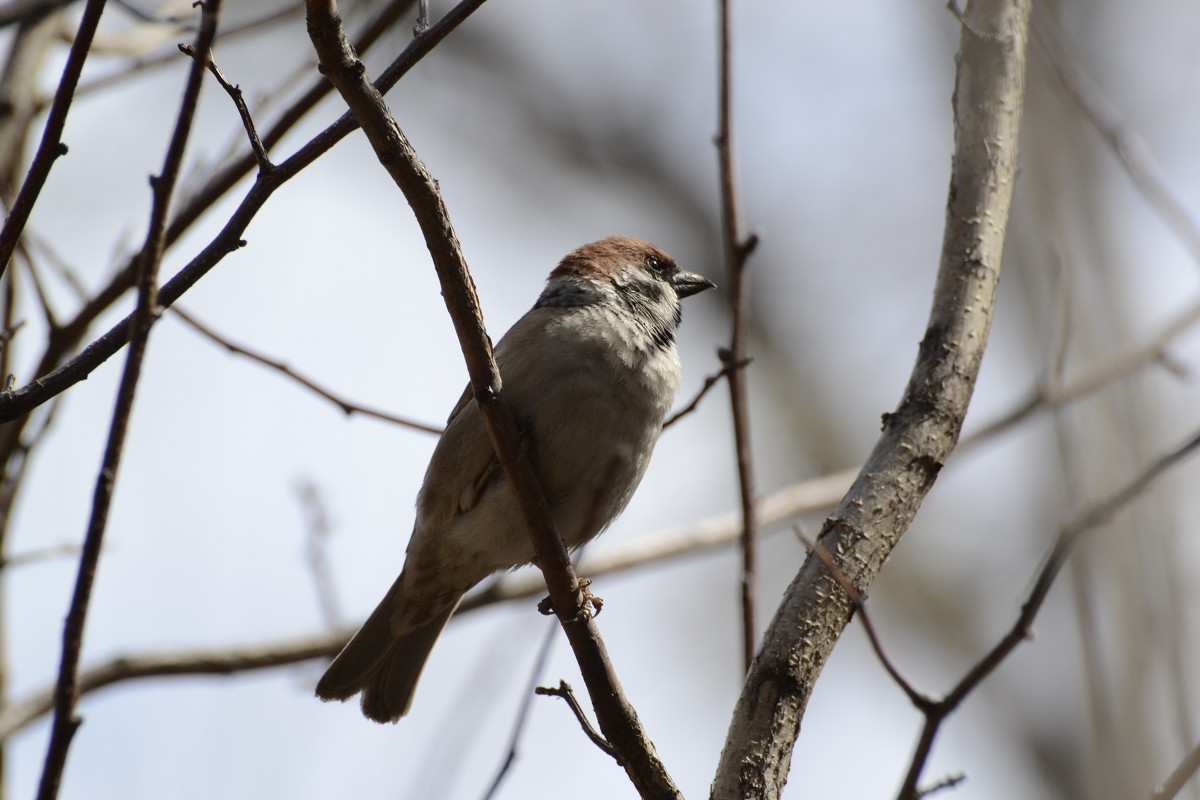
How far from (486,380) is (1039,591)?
1.25 meters

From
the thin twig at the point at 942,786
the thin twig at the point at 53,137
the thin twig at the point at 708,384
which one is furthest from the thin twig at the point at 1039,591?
the thin twig at the point at 53,137

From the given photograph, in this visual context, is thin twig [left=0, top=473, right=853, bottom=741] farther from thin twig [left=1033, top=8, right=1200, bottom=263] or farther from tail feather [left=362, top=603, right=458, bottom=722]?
thin twig [left=1033, top=8, right=1200, bottom=263]

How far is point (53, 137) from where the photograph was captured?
6.09ft

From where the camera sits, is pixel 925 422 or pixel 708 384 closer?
pixel 925 422

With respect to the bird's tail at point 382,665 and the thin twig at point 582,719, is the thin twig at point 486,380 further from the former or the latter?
the bird's tail at point 382,665

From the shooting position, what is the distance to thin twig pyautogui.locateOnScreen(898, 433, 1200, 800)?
2020 mm

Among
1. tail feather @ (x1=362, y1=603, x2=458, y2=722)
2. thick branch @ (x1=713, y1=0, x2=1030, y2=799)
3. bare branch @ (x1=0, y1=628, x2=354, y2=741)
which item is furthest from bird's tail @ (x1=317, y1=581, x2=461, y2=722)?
thick branch @ (x1=713, y1=0, x2=1030, y2=799)

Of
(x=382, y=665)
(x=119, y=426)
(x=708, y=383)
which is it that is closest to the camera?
(x=119, y=426)

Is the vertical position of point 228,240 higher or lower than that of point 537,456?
lower

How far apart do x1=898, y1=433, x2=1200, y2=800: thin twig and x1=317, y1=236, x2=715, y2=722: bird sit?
4.11 feet

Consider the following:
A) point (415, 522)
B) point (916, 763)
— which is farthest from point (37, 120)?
point (916, 763)

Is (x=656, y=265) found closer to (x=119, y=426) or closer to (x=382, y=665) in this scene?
(x=382, y=665)

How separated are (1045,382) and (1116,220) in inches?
24.1

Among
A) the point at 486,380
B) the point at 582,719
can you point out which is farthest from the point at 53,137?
the point at 582,719
